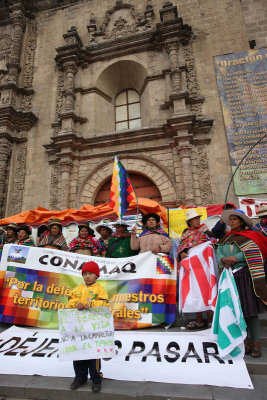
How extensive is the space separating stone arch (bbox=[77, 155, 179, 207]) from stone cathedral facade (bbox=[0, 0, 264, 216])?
0.04 m

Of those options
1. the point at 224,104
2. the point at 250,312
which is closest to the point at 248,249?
the point at 250,312

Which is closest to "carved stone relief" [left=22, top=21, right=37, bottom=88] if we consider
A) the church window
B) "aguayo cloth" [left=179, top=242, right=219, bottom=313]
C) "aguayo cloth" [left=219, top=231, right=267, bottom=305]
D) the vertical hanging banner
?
the church window

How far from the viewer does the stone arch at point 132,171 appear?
8.75m

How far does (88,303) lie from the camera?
2.47 metres

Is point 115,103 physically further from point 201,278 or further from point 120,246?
point 201,278

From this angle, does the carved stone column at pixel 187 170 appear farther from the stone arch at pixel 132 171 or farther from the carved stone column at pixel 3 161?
the carved stone column at pixel 3 161

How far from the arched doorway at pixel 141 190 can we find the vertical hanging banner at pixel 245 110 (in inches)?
111

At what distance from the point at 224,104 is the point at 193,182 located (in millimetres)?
3313

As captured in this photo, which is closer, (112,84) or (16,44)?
(112,84)

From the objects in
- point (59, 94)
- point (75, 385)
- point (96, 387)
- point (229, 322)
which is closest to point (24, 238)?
point (75, 385)

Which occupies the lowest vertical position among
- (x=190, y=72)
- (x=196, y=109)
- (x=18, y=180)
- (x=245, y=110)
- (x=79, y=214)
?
(x=79, y=214)

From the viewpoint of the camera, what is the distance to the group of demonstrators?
2.95 m

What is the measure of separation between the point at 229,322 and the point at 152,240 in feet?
5.72

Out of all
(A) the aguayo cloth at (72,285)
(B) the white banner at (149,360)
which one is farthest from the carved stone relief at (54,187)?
(B) the white banner at (149,360)
